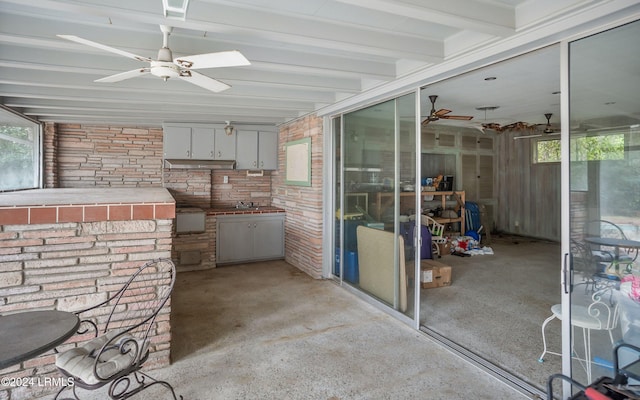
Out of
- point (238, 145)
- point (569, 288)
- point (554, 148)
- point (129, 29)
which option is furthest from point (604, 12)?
point (554, 148)

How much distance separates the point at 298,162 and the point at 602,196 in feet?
13.6

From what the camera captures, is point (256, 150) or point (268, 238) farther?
point (256, 150)

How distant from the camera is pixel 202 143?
6.05 meters

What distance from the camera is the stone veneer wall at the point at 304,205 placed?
5129 mm

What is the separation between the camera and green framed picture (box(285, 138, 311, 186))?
5.35 meters

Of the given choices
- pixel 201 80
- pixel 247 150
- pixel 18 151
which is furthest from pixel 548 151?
pixel 18 151

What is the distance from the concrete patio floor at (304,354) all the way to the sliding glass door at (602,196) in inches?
27.8

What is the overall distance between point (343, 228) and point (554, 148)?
19.2 ft

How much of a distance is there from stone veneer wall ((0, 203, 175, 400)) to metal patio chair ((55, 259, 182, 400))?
0.30 feet

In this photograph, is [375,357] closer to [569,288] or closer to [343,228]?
[569,288]

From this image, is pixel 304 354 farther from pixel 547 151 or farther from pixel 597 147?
pixel 547 151

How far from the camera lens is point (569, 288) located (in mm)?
2246

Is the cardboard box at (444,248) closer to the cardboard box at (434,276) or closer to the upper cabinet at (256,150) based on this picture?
the cardboard box at (434,276)

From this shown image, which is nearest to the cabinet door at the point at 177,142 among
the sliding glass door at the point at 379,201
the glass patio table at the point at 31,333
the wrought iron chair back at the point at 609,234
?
the sliding glass door at the point at 379,201
